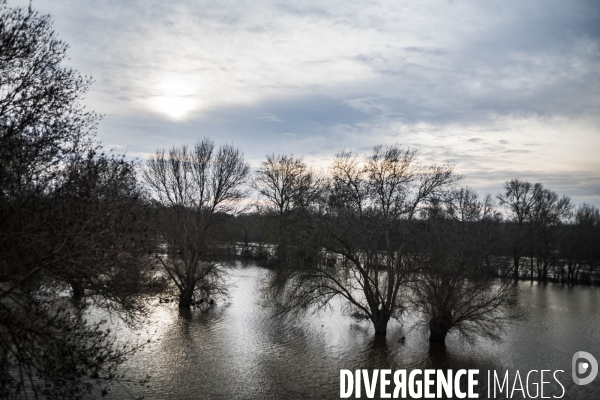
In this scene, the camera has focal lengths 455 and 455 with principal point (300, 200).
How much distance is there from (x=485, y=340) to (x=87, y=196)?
1879 centimetres

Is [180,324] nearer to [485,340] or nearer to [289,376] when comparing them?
[289,376]

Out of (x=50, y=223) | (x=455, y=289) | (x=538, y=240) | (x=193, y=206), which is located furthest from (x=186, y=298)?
(x=538, y=240)

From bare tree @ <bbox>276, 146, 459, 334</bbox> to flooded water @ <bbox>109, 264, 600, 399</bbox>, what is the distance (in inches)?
60.2

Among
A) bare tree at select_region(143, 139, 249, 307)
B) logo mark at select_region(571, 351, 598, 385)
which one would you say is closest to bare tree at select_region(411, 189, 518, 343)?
logo mark at select_region(571, 351, 598, 385)

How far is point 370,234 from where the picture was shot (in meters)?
21.3

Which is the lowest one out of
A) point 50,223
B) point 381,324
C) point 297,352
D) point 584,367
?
Answer: point 584,367

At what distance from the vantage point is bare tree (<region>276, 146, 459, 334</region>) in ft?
68.8

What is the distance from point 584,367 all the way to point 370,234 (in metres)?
10.1

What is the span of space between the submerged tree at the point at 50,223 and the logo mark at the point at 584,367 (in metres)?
16.2

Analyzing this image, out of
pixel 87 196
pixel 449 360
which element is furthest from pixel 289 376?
pixel 87 196

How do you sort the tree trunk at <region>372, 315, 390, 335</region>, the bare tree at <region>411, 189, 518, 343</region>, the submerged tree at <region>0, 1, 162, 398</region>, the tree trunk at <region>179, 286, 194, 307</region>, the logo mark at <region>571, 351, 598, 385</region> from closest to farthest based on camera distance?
the submerged tree at <region>0, 1, 162, 398</region> < the logo mark at <region>571, 351, 598, 385</region> < the bare tree at <region>411, 189, 518, 343</region> < the tree trunk at <region>372, 315, 390, 335</region> < the tree trunk at <region>179, 286, 194, 307</region>

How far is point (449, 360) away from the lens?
61.2 ft

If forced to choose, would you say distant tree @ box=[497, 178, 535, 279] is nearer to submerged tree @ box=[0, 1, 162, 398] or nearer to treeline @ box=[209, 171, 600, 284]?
treeline @ box=[209, 171, 600, 284]

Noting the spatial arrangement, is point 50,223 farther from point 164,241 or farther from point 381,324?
point 381,324
